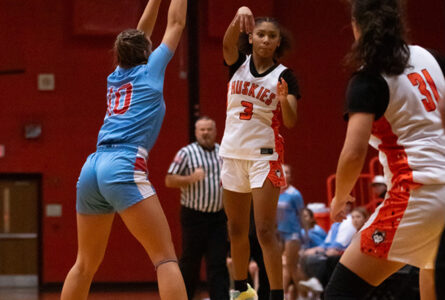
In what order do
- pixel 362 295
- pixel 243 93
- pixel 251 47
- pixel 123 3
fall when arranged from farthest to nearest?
1. pixel 123 3
2. pixel 251 47
3. pixel 243 93
4. pixel 362 295

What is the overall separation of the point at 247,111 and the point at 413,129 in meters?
2.08

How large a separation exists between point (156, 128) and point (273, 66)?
1.27m

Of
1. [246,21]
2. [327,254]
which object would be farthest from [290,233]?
[246,21]

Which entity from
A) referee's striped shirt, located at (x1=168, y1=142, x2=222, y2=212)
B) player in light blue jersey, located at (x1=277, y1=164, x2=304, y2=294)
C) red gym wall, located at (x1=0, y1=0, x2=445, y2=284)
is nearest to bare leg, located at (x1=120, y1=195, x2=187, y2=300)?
referee's striped shirt, located at (x1=168, y1=142, x2=222, y2=212)

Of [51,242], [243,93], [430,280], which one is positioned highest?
[243,93]

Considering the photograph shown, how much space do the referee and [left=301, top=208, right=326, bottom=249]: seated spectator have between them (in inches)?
49.1

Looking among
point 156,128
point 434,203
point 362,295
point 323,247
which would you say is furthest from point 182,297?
point 323,247

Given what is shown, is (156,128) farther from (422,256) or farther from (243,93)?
(422,256)

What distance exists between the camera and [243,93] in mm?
5273

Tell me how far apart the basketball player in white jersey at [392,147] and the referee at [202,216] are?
454 centimetres

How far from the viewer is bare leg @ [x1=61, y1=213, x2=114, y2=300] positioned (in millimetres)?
4312

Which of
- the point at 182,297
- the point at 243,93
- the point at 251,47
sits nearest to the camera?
the point at 182,297

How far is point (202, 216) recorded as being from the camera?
7.94m

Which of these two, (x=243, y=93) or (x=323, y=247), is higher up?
(x=243, y=93)
